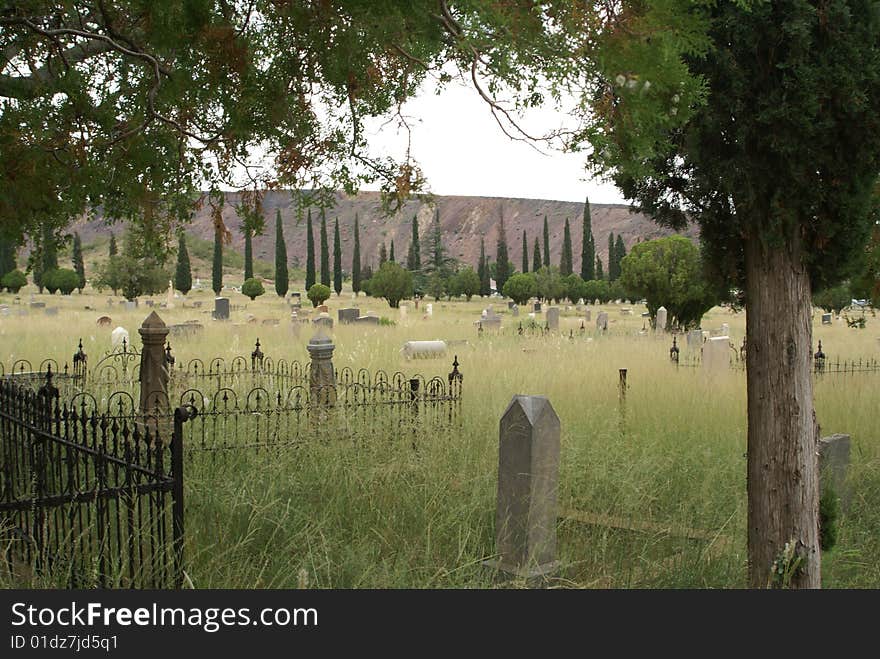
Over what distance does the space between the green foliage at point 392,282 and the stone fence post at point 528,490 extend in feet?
131

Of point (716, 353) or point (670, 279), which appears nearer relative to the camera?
point (716, 353)

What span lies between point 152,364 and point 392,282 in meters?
35.6

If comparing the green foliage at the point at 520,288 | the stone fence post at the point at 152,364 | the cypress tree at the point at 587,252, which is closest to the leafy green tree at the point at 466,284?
the cypress tree at the point at 587,252

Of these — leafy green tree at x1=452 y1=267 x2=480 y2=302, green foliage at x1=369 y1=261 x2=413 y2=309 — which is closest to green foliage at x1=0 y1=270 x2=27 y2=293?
green foliage at x1=369 y1=261 x2=413 y2=309

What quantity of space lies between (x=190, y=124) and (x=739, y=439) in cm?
664

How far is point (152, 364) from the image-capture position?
987 cm

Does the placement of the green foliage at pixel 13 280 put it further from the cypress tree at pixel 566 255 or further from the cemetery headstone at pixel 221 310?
the cypress tree at pixel 566 255

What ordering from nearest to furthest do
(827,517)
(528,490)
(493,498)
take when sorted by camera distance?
(528,490) < (827,517) < (493,498)

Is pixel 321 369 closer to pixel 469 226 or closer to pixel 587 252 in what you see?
pixel 587 252

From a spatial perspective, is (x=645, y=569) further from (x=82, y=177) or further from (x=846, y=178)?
(x=82, y=177)

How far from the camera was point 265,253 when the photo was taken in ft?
541

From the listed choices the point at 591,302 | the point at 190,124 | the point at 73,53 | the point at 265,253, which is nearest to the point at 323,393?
the point at 190,124

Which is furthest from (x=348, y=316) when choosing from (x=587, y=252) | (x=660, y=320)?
(x=587, y=252)

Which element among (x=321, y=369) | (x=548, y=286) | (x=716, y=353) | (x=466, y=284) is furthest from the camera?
(x=466, y=284)
